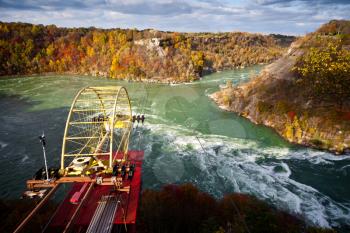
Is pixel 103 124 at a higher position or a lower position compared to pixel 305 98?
higher

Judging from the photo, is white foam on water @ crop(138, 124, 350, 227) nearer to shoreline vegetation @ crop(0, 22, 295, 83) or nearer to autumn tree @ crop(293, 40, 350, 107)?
autumn tree @ crop(293, 40, 350, 107)

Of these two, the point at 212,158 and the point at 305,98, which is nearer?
the point at 212,158

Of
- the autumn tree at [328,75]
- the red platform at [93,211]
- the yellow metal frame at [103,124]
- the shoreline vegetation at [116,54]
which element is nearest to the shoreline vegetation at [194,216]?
the red platform at [93,211]

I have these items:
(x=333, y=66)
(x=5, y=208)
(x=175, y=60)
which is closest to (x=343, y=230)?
(x=5, y=208)

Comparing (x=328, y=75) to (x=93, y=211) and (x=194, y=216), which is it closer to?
(x=194, y=216)

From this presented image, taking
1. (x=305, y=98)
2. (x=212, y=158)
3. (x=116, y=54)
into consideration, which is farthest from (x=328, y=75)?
(x=116, y=54)
